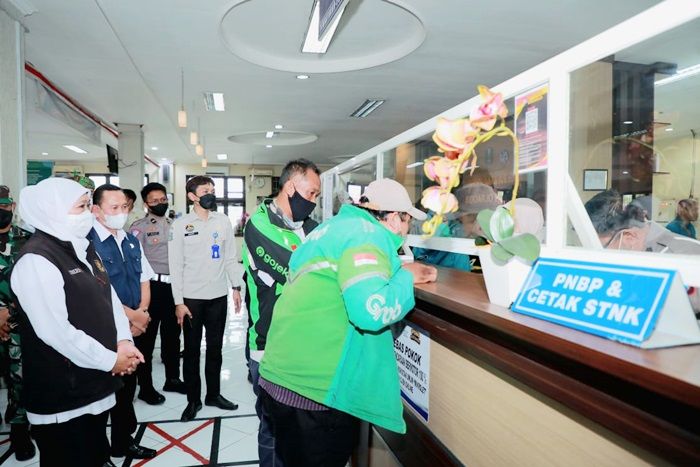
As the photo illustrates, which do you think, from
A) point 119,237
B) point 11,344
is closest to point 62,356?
point 119,237

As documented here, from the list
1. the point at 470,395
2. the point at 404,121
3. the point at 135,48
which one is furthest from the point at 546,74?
the point at 404,121

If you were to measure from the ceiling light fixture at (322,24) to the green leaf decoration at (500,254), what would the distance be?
185 cm

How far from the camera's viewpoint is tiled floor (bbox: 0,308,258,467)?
257 centimetres

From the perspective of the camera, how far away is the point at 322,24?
272 cm

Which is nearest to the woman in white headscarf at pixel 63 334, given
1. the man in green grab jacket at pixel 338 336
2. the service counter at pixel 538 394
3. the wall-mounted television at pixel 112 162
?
the man in green grab jacket at pixel 338 336

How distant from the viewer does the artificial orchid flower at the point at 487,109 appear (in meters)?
1.12

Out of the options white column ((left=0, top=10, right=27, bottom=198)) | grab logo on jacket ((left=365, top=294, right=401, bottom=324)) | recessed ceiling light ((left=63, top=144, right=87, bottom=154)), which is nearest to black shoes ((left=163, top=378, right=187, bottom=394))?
white column ((left=0, top=10, right=27, bottom=198))

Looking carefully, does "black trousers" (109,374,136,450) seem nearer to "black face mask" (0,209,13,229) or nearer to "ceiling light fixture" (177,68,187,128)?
"black face mask" (0,209,13,229)

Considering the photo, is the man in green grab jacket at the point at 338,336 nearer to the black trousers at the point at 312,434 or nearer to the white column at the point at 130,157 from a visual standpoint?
the black trousers at the point at 312,434

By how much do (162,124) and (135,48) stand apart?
4.25 m

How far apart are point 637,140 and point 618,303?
10.8ft

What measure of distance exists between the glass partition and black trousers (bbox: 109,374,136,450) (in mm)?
2479

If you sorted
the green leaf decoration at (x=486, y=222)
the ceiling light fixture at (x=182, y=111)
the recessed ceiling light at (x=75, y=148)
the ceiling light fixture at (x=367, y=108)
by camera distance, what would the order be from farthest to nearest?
the recessed ceiling light at (x=75, y=148) → the ceiling light fixture at (x=367, y=108) → the ceiling light fixture at (x=182, y=111) → the green leaf decoration at (x=486, y=222)

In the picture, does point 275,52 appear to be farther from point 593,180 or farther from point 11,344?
point 593,180
